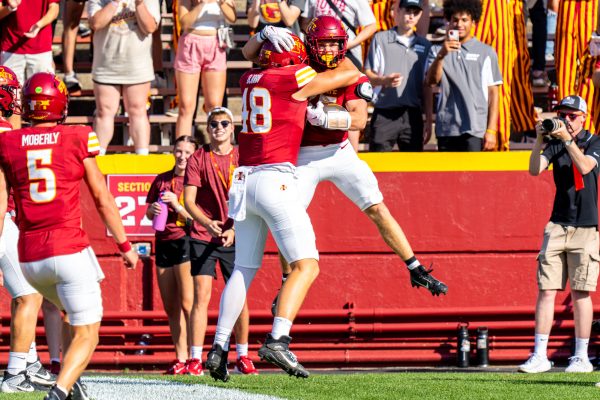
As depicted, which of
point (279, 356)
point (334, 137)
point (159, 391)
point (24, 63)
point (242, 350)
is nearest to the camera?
point (279, 356)

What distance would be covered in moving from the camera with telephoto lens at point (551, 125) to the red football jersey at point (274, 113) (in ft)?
9.27

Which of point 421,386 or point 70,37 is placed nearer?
point 421,386

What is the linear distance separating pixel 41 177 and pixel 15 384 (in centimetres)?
216

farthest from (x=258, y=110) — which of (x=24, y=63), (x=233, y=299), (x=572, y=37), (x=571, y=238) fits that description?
(x=572, y=37)

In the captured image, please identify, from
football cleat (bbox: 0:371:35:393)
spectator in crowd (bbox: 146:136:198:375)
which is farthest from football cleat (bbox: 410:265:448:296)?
football cleat (bbox: 0:371:35:393)

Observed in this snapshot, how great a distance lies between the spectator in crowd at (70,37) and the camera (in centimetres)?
1257

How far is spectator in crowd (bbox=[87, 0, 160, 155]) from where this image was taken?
1191 centimetres

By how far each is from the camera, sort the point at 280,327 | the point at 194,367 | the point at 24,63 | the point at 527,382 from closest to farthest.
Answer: the point at 280,327 < the point at 527,382 < the point at 194,367 < the point at 24,63

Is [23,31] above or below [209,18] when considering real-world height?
below

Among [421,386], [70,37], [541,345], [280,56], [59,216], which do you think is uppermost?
[280,56]

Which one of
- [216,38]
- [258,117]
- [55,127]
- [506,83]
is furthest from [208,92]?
[55,127]

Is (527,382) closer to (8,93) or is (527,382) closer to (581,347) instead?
(581,347)

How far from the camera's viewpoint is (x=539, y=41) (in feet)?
43.2

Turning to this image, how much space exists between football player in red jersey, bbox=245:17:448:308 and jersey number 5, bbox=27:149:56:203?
191cm
